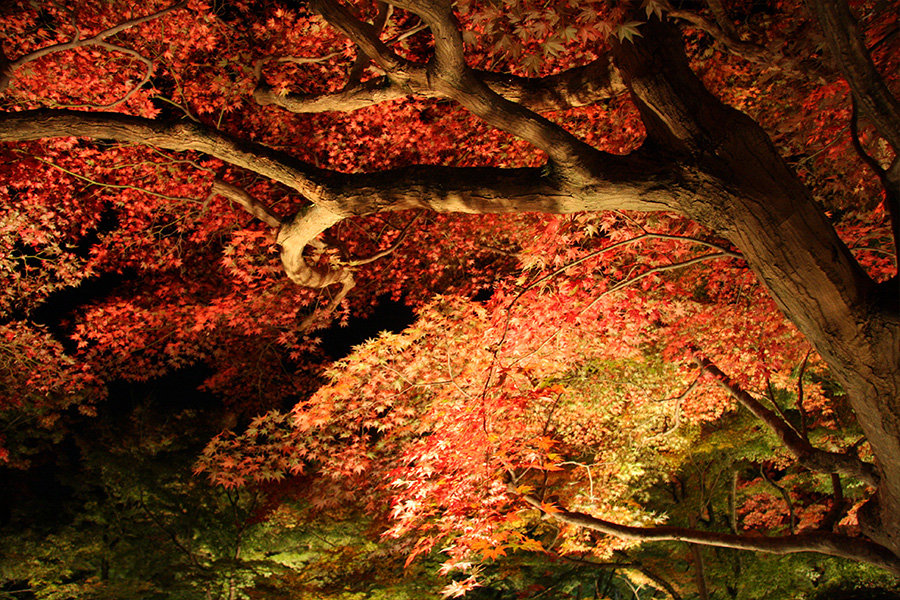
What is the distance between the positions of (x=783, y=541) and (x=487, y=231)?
21.1 feet

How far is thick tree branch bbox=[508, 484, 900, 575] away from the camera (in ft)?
9.83

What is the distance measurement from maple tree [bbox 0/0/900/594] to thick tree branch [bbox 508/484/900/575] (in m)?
0.02

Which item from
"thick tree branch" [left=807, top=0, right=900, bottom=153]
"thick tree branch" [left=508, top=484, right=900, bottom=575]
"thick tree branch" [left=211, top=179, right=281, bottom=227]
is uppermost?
"thick tree branch" [left=211, top=179, right=281, bottom=227]

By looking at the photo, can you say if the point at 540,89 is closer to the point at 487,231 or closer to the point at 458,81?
the point at 458,81

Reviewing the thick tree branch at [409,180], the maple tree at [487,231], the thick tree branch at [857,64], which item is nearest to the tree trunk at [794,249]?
the maple tree at [487,231]

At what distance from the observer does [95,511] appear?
9414mm

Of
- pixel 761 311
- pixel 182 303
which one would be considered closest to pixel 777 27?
pixel 761 311

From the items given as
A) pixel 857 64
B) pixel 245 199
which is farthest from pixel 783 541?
pixel 245 199

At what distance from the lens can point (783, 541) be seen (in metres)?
3.37

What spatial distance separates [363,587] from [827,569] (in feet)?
24.7

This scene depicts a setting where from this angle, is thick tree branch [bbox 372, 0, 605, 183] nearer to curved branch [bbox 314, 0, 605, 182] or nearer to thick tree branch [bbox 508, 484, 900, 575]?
curved branch [bbox 314, 0, 605, 182]

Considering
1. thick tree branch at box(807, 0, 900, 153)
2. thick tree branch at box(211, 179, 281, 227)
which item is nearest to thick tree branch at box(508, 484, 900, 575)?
thick tree branch at box(807, 0, 900, 153)

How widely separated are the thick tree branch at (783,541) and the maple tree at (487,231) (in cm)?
2

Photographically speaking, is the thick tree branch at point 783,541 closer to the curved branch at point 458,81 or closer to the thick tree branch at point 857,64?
the thick tree branch at point 857,64
